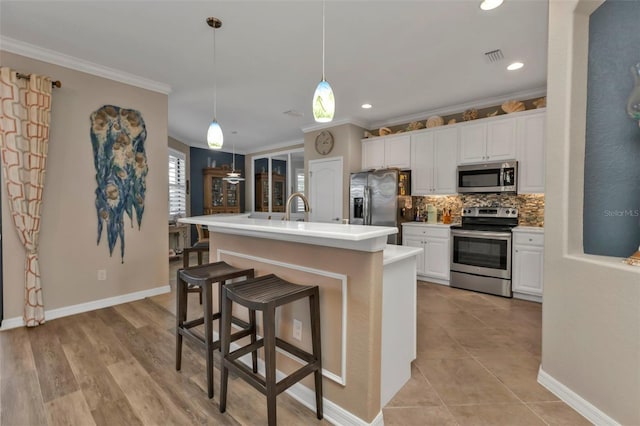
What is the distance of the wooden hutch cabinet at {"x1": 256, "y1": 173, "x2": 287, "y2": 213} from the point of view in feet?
25.1

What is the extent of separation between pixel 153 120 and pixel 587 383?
474 centimetres

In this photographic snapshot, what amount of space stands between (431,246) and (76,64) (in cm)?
494

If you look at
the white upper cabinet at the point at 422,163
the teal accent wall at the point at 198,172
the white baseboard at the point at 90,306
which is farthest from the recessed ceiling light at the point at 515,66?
the teal accent wall at the point at 198,172

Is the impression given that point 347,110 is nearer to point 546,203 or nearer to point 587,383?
point 546,203

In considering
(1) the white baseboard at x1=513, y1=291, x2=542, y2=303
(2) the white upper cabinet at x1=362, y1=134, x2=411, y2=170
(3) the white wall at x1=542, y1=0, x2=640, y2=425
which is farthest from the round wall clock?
(3) the white wall at x1=542, y1=0, x2=640, y2=425

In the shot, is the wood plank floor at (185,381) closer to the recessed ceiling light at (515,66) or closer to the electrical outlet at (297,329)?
the electrical outlet at (297,329)

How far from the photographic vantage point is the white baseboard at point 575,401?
1586mm

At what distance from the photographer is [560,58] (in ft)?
5.95

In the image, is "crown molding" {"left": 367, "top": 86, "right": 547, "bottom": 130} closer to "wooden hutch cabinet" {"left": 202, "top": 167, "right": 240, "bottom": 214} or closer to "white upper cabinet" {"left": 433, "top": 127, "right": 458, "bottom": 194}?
"white upper cabinet" {"left": 433, "top": 127, "right": 458, "bottom": 194}

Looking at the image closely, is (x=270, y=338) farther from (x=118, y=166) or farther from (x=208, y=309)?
(x=118, y=166)

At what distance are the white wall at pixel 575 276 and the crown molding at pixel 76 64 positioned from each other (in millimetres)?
4040

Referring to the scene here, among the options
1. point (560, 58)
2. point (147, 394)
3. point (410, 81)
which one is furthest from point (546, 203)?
point (147, 394)

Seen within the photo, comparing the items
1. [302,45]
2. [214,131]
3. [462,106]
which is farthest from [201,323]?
[462,106]

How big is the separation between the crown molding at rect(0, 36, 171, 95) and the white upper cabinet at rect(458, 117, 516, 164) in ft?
13.6
